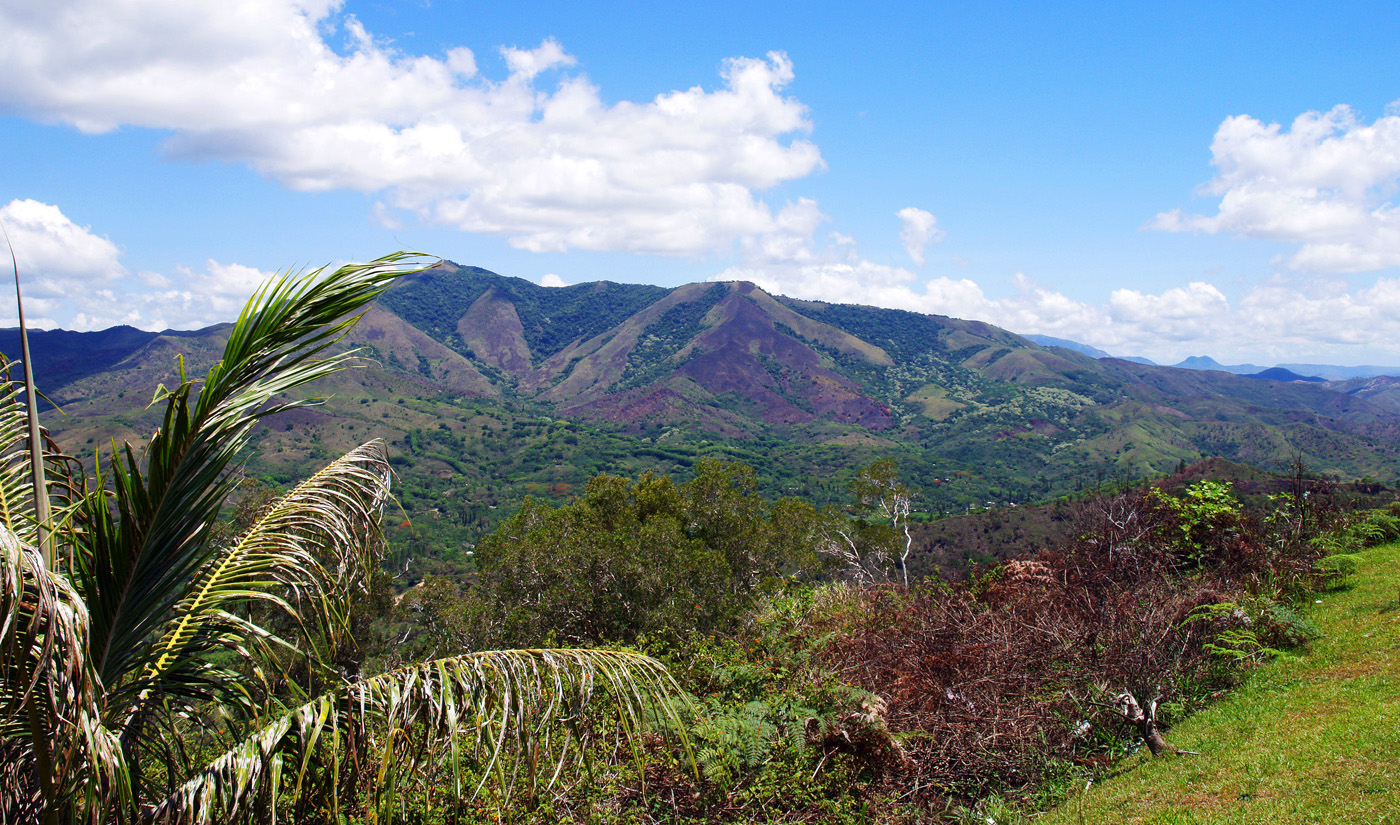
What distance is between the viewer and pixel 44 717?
2.75 m

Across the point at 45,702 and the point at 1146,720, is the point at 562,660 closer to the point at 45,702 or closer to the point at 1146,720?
the point at 45,702

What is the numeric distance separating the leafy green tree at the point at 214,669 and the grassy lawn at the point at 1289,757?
426 cm

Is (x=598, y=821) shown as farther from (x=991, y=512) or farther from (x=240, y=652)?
(x=991, y=512)

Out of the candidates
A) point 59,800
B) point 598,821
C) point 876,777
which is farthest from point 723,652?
point 59,800

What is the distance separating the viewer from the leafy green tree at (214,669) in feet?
8.77

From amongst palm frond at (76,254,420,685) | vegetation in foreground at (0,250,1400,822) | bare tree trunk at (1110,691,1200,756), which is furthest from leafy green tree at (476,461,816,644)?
palm frond at (76,254,420,685)

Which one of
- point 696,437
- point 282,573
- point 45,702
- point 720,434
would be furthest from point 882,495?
point 720,434

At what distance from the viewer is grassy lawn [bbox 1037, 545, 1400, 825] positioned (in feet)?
15.9

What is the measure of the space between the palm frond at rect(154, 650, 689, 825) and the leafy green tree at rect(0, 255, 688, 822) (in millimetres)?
12

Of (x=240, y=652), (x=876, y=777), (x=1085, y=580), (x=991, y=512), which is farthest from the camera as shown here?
(x=991, y=512)

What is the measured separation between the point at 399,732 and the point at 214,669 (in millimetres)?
993

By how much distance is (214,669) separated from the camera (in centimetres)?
327

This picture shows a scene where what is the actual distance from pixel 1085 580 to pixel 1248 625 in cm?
215

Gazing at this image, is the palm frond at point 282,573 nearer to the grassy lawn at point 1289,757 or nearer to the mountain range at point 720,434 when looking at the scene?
the grassy lawn at point 1289,757
